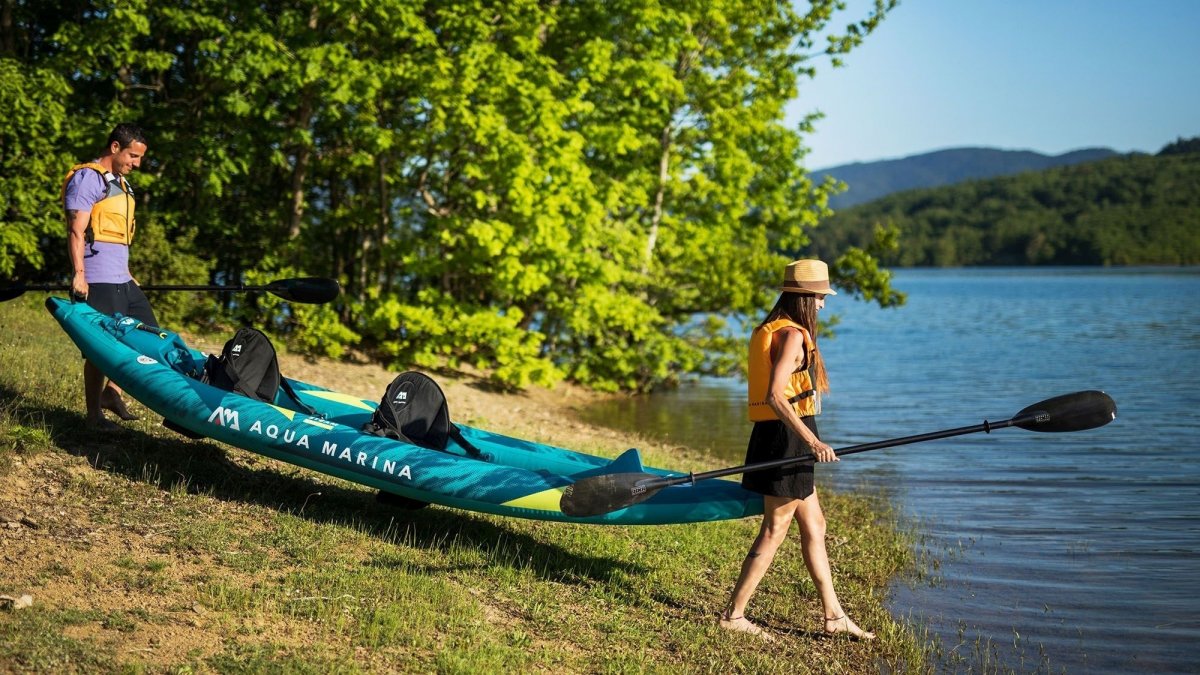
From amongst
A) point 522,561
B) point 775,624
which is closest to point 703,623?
point 775,624

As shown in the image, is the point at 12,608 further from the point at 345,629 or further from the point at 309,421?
the point at 309,421

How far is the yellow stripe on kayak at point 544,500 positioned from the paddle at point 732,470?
4.0 inches

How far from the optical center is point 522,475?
6.66 m

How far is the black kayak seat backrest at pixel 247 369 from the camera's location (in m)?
7.71

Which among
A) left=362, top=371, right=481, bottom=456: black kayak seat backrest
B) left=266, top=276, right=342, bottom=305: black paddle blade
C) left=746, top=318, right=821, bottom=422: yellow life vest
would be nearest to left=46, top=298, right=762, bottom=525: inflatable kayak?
left=362, top=371, right=481, bottom=456: black kayak seat backrest

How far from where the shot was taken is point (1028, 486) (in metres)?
11.9

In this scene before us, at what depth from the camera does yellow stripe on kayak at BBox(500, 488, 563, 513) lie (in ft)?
21.1

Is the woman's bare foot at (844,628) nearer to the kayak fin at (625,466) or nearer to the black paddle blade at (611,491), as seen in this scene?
the black paddle blade at (611,491)

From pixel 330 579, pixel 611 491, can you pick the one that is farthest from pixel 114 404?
pixel 611 491

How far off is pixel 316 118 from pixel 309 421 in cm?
1073

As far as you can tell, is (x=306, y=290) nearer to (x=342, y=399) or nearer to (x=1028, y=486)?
(x=342, y=399)

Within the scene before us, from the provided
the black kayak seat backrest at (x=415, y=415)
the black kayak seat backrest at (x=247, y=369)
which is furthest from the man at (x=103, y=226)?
the black kayak seat backrest at (x=415, y=415)

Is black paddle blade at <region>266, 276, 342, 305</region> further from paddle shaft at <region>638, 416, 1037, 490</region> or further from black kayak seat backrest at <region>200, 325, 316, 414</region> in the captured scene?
paddle shaft at <region>638, 416, 1037, 490</region>

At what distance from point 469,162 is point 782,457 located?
414 inches
